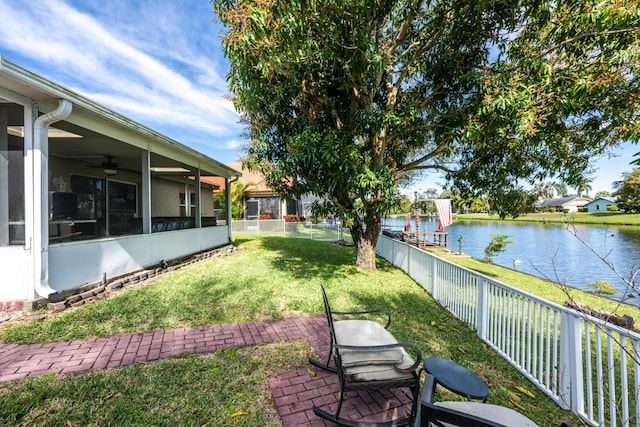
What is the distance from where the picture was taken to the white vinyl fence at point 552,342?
219 centimetres

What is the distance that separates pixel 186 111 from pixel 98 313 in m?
18.8

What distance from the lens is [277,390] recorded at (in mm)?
2684

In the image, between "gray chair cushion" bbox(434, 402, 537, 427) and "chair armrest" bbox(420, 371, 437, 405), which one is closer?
"chair armrest" bbox(420, 371, 437, 405)

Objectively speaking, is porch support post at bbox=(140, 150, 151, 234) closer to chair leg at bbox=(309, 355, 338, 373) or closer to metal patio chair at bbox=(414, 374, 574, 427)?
chair leg at bbox=(309, 355, 338, 373)

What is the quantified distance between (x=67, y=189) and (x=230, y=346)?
28.3 ft

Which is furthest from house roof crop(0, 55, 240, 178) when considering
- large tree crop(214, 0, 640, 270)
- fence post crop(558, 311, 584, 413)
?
fence post crop(558, 311, 584, 413)

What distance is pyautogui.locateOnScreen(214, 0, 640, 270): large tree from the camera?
4562 mm

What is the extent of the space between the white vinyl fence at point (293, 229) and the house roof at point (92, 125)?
737 cm

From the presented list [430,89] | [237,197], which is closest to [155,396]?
[430,89]

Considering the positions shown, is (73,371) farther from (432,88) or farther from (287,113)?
(432,88)

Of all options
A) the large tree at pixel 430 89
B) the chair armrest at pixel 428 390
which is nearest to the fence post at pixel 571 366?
the chair armrest at pixel 428 390

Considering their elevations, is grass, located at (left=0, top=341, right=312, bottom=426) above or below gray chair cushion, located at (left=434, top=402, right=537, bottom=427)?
below

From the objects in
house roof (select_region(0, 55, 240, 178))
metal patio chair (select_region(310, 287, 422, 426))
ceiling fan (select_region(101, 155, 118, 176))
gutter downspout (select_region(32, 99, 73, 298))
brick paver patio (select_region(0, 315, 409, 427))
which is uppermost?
house roof (select_region(0, 55, 240, 178))

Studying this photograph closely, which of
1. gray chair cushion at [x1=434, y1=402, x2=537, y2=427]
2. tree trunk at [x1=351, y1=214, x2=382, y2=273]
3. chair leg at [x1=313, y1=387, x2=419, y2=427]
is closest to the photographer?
gray chair cushion at [x1=434, y1=402, x2=537, y2=427]
